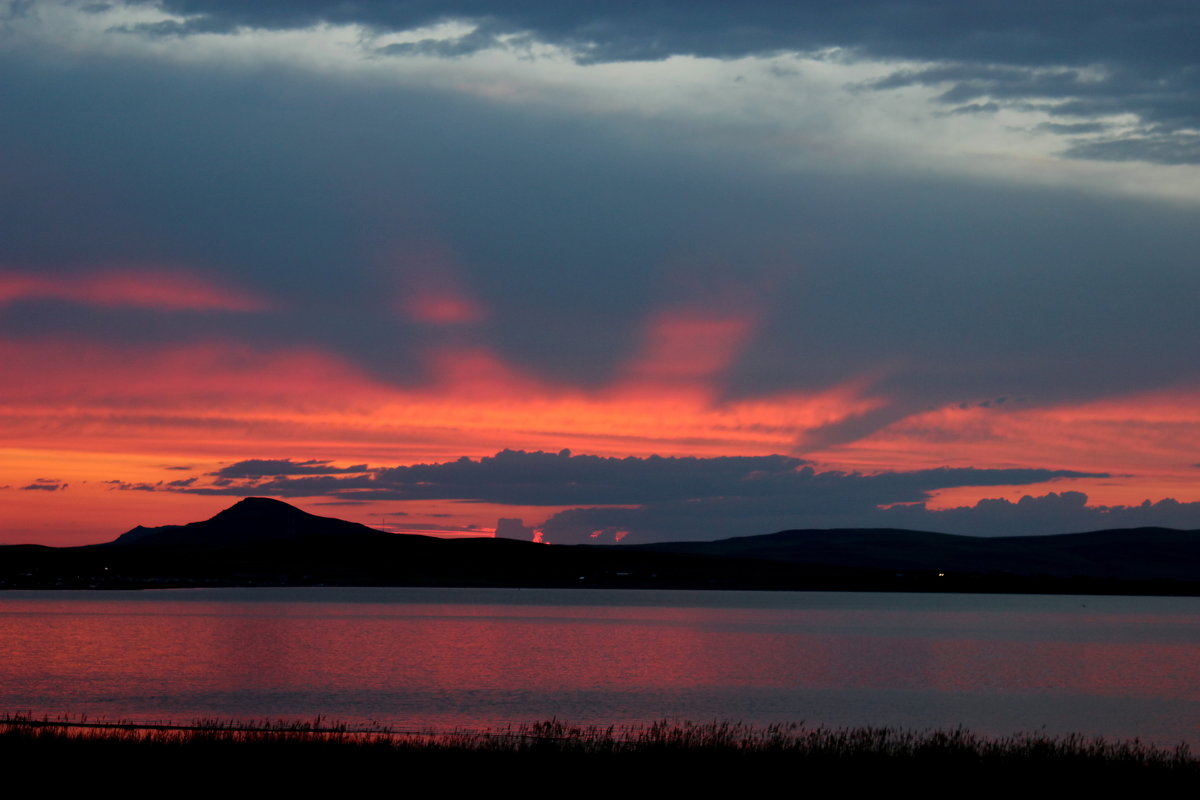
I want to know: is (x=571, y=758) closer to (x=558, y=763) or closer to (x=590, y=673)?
(x=558, y=763)

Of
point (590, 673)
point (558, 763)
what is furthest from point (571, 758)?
point (590, 673)

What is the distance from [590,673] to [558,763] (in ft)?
167

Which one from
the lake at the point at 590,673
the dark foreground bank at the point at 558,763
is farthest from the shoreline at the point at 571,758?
the lake at the point at 590,673

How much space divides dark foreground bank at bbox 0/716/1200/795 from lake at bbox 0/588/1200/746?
58.0 ft

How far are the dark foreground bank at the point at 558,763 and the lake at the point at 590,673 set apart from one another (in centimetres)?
1768

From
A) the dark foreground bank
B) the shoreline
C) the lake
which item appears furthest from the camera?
the lake

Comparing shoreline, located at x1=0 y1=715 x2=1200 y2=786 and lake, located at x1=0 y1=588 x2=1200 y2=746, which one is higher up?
shoreline, located at x1=0 y1=715 x2=1200 y2=786

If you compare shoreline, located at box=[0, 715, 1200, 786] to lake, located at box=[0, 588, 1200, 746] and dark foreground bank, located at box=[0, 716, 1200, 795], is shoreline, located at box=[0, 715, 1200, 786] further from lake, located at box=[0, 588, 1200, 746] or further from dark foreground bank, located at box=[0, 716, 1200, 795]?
lake, located at box=[0, 588, 1200, 746]

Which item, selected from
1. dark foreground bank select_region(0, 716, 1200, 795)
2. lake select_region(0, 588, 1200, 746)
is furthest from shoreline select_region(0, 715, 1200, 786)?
lake select_region(0, 588, 1200, 746)

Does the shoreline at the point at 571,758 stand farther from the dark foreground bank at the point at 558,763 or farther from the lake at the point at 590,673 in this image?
the lake at the point at 590,673

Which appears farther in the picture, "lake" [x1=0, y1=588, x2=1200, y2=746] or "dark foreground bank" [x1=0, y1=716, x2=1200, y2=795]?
"lake" [x1=0, y1=588, x2=1200, y2=746]

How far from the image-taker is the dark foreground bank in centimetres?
3275

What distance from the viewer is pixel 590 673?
3371 inches

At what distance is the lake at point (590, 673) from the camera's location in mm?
61688
